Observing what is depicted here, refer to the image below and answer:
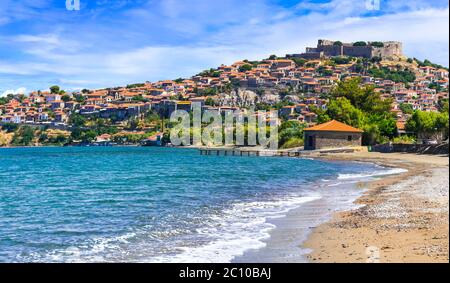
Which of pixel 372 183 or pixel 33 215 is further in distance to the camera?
pixel 372 183

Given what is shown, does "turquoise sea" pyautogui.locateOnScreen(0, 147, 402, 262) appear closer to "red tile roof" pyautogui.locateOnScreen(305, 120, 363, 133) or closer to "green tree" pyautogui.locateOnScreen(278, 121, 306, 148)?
"red tile roof" pyautogui.locateOnScreen(305, 120, 363, 133)

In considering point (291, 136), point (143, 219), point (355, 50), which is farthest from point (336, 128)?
point (355, 50)

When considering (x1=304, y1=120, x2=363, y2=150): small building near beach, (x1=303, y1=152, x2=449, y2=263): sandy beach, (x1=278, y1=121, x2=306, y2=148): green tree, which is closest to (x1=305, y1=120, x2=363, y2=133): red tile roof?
(x1=304, y1=120, x2=363, y2=150): small building near beach

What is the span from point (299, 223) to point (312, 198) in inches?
207

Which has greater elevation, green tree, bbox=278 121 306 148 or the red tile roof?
the red tile roof

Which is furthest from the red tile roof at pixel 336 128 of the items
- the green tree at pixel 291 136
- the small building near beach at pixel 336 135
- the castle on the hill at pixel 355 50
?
the castle on the hill at pixel 355 50

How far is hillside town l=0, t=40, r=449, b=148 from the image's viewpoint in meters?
126

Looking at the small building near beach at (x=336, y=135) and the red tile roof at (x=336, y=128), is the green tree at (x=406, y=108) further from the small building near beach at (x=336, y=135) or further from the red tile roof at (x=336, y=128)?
the red tile roof at (x=336, y=128)

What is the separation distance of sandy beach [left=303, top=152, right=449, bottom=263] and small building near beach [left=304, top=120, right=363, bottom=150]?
36.8 m

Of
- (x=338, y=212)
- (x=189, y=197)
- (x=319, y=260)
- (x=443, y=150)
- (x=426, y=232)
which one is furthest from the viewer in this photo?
(x=443, y=150)

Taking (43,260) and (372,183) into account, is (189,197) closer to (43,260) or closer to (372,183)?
(372,183)

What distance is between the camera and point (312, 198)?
1691 cm

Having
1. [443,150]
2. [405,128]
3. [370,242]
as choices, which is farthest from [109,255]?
[405,128]
